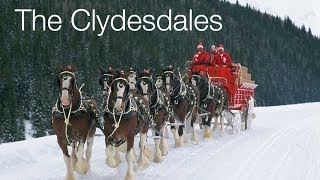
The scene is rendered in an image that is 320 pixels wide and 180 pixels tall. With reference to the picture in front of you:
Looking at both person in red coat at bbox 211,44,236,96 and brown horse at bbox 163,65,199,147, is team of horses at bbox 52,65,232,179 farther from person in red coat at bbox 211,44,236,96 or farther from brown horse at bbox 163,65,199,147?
person in red coat at bbox 211,44,236,96

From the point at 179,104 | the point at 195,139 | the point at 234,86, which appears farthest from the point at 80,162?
the point at 234,86

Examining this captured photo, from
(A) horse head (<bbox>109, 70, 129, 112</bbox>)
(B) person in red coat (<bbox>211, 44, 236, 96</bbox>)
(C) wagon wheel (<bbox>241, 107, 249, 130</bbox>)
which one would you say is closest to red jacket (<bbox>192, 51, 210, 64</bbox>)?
(B) person in red coat (<bbox>211, 44, 236, 96</bbox>)

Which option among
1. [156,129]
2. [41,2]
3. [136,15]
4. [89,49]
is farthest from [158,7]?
[156,129]

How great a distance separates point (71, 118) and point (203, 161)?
10.5 feet

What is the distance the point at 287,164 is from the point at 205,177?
78.5 inches

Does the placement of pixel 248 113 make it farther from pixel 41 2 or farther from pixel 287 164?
pixel 41 2

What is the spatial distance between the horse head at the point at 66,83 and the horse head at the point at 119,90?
61cm

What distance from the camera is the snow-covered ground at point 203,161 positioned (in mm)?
8852

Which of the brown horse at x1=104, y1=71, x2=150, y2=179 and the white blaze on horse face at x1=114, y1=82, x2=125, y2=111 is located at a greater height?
the white blaze on horse face at x1=114, y1=82, x2=125, y2=111

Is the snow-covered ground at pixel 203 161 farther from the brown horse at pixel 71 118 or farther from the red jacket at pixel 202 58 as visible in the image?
the red jacket at pixel 202 58

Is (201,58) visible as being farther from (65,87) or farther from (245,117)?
(65,87)

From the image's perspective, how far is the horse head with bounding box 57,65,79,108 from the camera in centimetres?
766

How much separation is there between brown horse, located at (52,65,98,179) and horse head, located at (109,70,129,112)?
0.59m

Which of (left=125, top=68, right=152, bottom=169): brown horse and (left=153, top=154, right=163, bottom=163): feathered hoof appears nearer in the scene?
(left=125, top=68, right=152, bottom=169): brown horse
